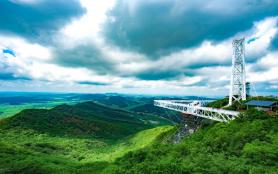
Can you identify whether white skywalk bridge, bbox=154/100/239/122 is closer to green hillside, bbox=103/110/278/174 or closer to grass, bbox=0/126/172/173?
green hillside, bbox=103/110/278/174

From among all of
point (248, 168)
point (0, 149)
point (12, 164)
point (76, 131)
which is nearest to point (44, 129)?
point (76, 131)

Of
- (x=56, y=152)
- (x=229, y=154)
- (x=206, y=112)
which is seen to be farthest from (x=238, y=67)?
(x=56, y=152)

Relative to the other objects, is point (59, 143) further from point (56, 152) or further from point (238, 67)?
point (238, 67)

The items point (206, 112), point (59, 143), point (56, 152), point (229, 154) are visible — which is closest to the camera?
point (229, 154)

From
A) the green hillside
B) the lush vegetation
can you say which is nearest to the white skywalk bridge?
the green hillside

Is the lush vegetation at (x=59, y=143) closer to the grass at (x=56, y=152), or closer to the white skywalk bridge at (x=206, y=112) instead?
the grass at (x=56, y=152)

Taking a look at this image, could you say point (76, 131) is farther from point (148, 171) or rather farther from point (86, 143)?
point (148, 171)

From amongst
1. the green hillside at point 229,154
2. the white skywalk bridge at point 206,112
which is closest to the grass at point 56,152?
the white skywalk bridge at point 206,112

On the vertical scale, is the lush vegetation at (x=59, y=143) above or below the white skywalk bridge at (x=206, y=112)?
below

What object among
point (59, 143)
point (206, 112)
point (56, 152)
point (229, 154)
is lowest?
point (56, 152)
